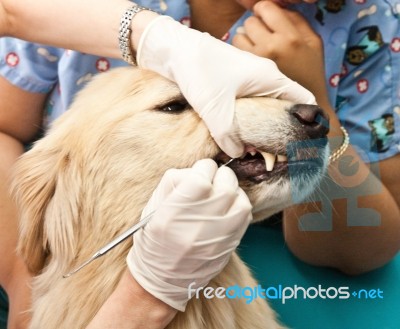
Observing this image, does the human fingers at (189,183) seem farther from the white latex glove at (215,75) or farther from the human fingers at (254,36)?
the human fingers at (254,36)

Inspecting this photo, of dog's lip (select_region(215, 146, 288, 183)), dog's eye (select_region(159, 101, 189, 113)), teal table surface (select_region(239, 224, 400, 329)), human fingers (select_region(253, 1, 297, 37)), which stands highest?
human fingers (select_region(253, 1, 297, 37))

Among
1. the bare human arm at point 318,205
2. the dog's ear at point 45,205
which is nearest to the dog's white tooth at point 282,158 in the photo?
the bare human arm at point 318,205

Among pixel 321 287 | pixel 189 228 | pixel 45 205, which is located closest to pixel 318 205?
pixel 321 287

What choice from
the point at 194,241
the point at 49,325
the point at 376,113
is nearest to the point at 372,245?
the point at 376,113

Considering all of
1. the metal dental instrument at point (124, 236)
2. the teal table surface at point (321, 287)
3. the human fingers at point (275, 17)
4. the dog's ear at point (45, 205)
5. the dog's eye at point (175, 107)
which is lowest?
the teal table surface at point (321, 287)

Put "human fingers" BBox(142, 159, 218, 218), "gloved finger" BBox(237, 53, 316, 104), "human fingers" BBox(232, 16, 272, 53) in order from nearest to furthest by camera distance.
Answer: "human fingers" BBox(142, 159, 218, 218) → "gloved finger" BBox(237, 53, 316, 104) → "human fingers" BBox(232, 16, 272, 53)

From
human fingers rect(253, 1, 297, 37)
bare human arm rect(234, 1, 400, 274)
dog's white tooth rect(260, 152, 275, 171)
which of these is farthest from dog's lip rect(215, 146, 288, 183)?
human fingers rect(253, 1, 297, 37)

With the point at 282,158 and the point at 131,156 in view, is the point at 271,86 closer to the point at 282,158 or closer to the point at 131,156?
the point at 282,158

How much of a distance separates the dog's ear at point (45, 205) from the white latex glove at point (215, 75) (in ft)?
0.68

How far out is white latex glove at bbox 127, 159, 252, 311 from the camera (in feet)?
1.92

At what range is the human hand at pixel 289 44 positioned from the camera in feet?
2.52

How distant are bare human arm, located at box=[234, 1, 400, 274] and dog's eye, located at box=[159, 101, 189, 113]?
16 cm

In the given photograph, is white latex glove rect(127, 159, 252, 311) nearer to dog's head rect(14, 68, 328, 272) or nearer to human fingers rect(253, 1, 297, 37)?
dog's head rect(14, 68, 328, 272)

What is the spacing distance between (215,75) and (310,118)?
0.45 feet
